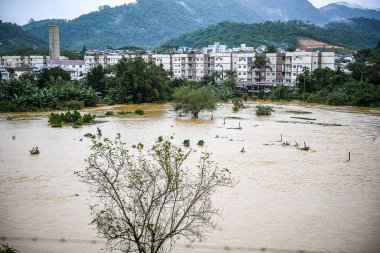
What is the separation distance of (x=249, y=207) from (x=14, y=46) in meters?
101

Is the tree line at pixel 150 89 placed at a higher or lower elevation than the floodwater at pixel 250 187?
higher

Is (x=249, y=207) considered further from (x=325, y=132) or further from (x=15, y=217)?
(x=325, y=132)

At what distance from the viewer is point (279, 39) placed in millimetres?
99625

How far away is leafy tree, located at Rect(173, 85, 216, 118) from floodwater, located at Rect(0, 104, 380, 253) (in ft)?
15.4

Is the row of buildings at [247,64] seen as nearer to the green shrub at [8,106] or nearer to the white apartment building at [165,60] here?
the white apartment building at [165,60]

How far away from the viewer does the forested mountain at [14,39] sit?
10038cm

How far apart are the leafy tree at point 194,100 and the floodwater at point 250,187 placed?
4.71 m

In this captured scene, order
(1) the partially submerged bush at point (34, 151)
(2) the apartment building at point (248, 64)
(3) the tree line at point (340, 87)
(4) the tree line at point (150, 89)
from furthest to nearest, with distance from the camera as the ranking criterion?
1. (2) the apartment building at point (248, 64)
2. (3) the tree line at point (340, 87)
3. (4) the tree line at point (150, 89)
4. (1) the partially submerged bush at point (34, 151)

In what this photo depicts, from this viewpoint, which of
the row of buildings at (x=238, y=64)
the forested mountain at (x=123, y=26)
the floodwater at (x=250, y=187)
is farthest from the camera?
the forested mountain at (x=123, y=26)

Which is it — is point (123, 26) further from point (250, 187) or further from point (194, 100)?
point (250, 187)

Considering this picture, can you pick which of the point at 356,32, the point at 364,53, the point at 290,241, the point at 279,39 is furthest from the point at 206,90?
the point at 356,32

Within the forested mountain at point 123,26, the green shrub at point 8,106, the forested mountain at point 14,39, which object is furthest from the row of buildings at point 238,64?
the forested mountain at point 123,26

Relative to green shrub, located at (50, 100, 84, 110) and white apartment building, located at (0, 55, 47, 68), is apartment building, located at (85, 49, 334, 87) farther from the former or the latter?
white apartment building, located at (0, 55, 47, 68)

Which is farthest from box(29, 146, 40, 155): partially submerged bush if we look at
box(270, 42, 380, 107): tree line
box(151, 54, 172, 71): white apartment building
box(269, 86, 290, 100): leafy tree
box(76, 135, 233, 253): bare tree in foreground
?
box(151, 54, 172, 71): white apartment building
